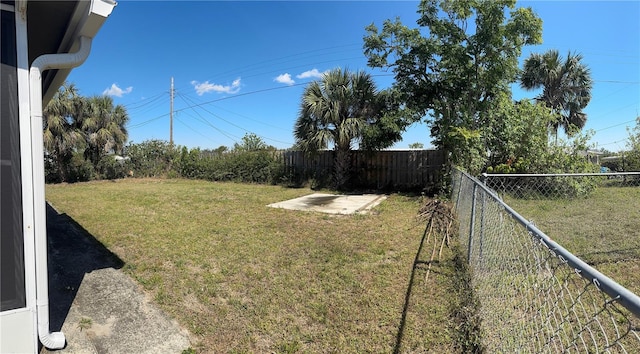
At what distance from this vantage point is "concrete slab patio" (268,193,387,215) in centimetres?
777

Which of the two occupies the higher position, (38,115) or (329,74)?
(329,74)

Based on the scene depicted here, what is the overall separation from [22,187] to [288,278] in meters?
2.51

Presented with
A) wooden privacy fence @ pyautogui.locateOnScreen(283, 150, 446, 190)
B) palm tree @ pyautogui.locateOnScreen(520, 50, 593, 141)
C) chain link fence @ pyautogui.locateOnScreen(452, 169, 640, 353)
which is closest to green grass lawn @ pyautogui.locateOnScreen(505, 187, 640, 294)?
chain link fence @ pyautogui.locateOnScreen(452, 169, 640, 353)

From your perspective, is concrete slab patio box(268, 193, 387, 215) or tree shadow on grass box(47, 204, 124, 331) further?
concrete slab patio box(268, 193, 387, 215)

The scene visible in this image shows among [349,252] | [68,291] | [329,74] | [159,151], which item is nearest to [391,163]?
[329,74]

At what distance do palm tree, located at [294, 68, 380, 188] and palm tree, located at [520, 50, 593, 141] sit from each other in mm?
9619

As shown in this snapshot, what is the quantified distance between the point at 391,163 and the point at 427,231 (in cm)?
634

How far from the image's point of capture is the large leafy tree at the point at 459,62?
9.01 meters

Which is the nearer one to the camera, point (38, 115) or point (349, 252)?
point (38, 115)

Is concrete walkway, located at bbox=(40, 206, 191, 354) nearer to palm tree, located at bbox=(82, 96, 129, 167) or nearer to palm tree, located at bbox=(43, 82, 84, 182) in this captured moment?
palm tree, located at bbox=(43, 82, 84, 182)

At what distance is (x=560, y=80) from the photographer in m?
16.3

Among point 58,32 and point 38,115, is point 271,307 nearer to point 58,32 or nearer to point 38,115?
point 38,115

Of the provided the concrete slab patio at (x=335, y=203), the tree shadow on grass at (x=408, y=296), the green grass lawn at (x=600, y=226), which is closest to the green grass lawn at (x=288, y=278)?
the tree shadow on grass at (x=408, y=296)

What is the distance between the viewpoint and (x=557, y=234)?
5.30 m
